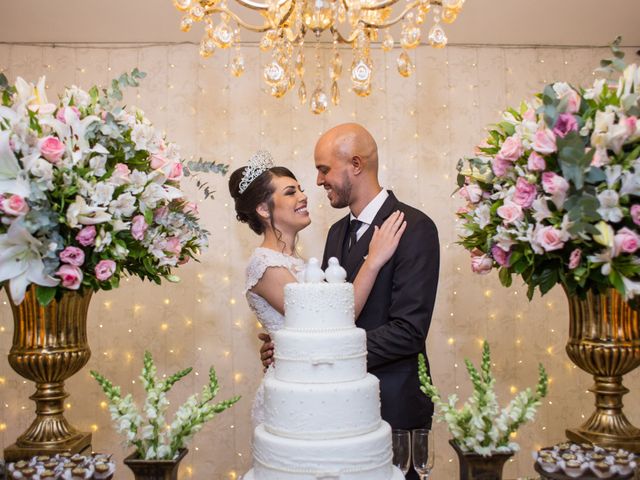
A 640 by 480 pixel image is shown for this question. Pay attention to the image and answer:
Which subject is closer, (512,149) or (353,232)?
(512,149)

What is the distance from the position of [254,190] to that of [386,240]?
836 millimetres

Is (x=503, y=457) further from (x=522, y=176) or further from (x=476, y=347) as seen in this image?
(x=476, y=347)

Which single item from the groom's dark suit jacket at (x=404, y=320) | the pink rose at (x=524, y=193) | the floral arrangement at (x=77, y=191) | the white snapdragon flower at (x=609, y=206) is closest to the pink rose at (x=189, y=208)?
the floral arrangement at (x=77, y=191)

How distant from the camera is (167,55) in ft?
15.1

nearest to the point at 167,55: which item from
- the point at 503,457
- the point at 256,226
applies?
the point at 256,226

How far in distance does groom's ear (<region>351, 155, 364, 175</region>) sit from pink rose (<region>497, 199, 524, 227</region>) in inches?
49.2

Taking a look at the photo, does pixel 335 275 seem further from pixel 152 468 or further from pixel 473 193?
pixel 152 468

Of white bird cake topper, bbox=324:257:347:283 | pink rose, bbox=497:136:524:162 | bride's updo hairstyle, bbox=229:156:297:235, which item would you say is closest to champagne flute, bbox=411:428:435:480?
white bird cake topper, bbox=324:257:347:283

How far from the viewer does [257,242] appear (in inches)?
181

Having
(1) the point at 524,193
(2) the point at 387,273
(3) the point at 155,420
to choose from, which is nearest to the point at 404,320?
(2) the point at 387,273

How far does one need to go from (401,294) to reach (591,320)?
84 cm

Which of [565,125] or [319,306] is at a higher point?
[565,125]

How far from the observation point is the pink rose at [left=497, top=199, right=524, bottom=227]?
2033 mm

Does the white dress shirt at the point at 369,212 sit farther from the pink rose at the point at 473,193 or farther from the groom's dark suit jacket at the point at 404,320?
the pink rose at the point at 473,193
